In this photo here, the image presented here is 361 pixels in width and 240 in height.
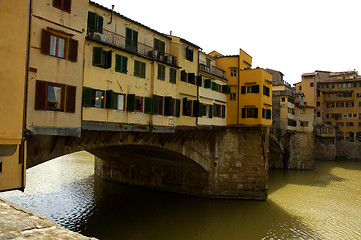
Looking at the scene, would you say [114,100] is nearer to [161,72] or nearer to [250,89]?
[161,72]

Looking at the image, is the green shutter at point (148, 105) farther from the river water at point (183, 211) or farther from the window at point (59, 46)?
the river water at point (183, 211)

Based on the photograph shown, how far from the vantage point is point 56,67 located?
12.8 metres

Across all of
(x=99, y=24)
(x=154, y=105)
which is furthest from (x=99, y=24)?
(x=154, y=105)

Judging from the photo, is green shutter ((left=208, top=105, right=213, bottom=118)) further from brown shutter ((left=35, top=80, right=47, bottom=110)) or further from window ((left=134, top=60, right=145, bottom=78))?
brown shutter ((left=35, top=80, right=47, bottom=110))

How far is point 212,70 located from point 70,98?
55.2 feet

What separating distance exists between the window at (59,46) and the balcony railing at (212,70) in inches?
→ 553

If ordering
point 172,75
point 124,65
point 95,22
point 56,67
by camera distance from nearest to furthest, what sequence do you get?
point 56,67 → point 95,22 → point 124,65 → point 172,75

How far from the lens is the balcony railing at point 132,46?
51.9 ft

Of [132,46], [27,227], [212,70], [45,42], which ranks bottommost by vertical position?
[27,227]

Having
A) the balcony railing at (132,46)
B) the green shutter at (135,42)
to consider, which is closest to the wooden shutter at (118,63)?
the balcony railing at (132,46)

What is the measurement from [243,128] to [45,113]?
20114 mm

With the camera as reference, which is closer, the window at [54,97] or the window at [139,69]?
the window at [54,97]

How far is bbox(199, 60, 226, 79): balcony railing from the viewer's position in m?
26.0

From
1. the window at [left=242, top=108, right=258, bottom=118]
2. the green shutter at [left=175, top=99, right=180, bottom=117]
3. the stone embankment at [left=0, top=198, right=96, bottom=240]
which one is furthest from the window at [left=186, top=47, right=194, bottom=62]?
the stone embankment at [left=0, top=198, right=96, bottom=240]
